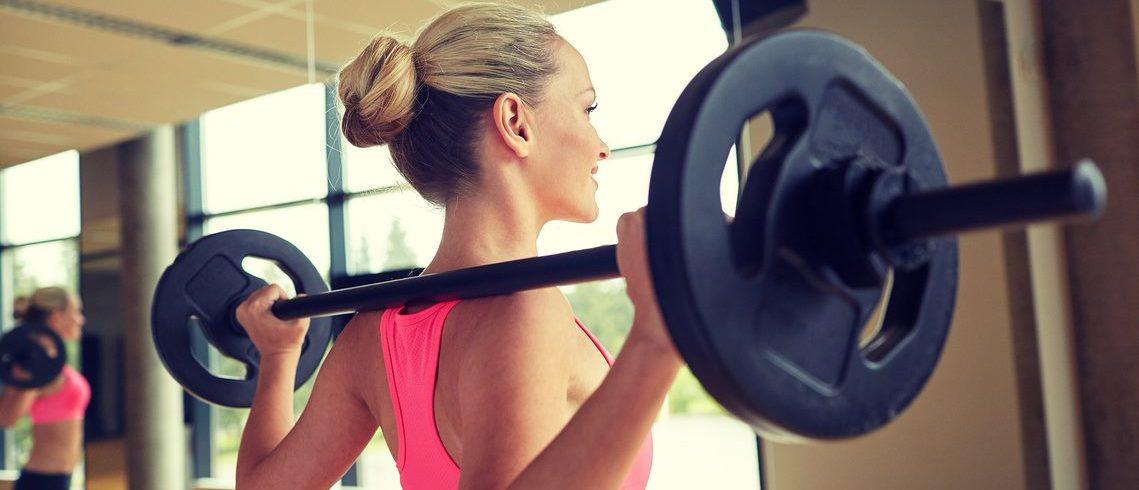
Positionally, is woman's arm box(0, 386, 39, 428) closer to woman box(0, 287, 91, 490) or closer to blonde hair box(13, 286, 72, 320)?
woman box(0, 287, 91, 490)

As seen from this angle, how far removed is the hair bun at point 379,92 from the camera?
3.59ft

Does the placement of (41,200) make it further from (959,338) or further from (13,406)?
(959,338)

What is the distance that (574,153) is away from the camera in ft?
3.49

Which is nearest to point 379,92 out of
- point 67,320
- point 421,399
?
point 421,399

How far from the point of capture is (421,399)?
1.01m

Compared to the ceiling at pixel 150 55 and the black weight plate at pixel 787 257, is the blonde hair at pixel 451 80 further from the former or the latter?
the ceiling at pixel 150 55

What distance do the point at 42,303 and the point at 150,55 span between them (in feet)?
4.48

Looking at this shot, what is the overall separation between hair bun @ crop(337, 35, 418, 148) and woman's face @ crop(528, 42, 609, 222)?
166 millimetres

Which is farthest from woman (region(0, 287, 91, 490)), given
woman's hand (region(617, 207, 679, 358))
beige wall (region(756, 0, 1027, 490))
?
woman's hand (region(617, 207, 679, 358))

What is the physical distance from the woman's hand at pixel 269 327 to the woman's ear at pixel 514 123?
500 mm

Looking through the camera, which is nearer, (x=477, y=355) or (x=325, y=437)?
(x=477, y=355)

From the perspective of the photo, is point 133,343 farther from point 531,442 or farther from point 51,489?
point 531,442

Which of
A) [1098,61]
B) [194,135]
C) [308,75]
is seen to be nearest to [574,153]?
[1098,61]

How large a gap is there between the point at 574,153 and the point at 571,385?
27cm
